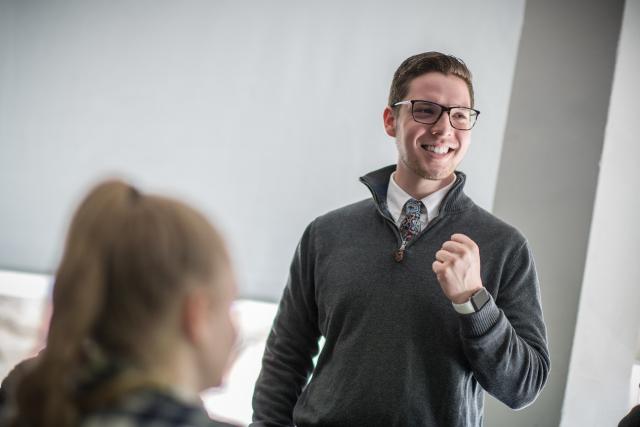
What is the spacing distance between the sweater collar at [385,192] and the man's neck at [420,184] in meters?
0.03

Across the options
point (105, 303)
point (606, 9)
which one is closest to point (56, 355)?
point (105, 303)

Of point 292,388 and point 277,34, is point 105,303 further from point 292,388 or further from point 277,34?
point 277,34

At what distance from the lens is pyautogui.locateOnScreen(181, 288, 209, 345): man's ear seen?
2.82 ft

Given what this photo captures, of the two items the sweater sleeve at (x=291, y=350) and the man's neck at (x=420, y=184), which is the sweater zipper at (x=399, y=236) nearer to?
the man's neck at (x=420, y=184)

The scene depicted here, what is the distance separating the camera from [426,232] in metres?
1.58

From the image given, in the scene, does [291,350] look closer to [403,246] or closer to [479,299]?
[403,246]

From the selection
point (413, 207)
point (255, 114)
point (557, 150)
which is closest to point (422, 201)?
point (413, 207)

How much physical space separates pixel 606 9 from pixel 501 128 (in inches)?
18.4

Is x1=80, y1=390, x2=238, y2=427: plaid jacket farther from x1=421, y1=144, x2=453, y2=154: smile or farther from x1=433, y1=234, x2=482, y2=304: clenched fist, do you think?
x1=421, y1=144, x2=453, y2=154: smile

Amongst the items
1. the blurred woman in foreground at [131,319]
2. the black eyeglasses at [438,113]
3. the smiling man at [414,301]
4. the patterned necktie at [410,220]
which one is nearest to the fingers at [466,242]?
the smiling man at [414,301]

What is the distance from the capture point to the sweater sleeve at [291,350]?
165cm

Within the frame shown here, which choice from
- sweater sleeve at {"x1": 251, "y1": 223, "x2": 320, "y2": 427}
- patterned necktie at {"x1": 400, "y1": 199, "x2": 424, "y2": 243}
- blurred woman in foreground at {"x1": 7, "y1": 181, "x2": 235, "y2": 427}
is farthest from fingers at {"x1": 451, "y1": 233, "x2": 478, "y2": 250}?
blurred woman in foreground at {"x1": 7, "y1": 181, "x2": 235, "y2": 427}

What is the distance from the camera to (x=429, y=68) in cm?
165

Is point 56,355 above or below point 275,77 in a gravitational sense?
below
